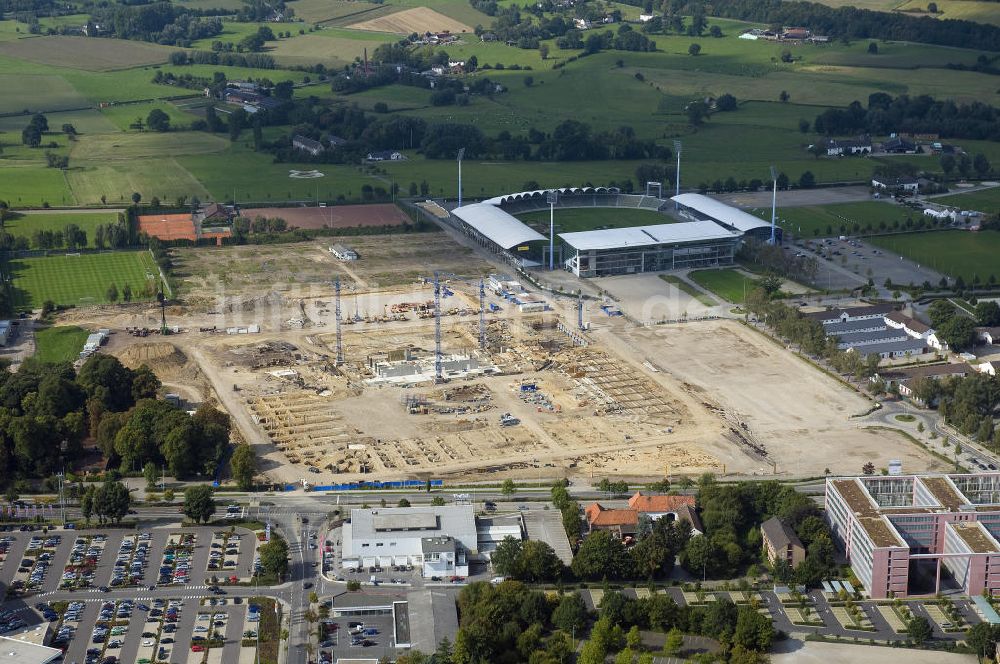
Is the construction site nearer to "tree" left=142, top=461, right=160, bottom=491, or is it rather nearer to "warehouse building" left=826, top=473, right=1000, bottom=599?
"tree" left=142, top=461, right=160, bottom=491

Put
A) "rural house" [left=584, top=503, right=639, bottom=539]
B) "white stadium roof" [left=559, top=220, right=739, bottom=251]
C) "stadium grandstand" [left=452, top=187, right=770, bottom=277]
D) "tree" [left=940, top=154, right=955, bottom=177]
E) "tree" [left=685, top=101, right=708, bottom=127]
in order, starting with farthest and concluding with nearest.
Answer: "tree" [left=685, top=101, right=708, bottom=127] < "tree" [left=940, top=154, right=955, bottom=177] < "stadium grandstand" [left=452, top=187, right=770, bottom=277] < "white stadium roof" [left=559, top=220, right=739, bottom=251] < "rural house" [left=584, top=503, right=639, bottom=539]

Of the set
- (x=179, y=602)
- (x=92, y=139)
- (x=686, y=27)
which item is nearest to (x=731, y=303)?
(x=179, y=602)

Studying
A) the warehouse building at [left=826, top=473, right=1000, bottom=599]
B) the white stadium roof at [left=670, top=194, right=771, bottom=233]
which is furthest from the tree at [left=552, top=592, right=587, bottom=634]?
the white stadium roof at [left=670, top=194, right=771, bottom=233]

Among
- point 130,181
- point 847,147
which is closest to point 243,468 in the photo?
point 130,181

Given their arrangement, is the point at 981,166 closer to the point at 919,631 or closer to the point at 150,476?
the point at 919,631

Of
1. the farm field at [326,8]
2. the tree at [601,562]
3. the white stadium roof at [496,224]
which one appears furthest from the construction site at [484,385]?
the farm field at [326,8]

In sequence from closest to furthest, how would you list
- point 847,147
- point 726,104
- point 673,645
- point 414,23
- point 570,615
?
point 673,645
point 570,615
point 847,147
point 726,104
point 414,23
